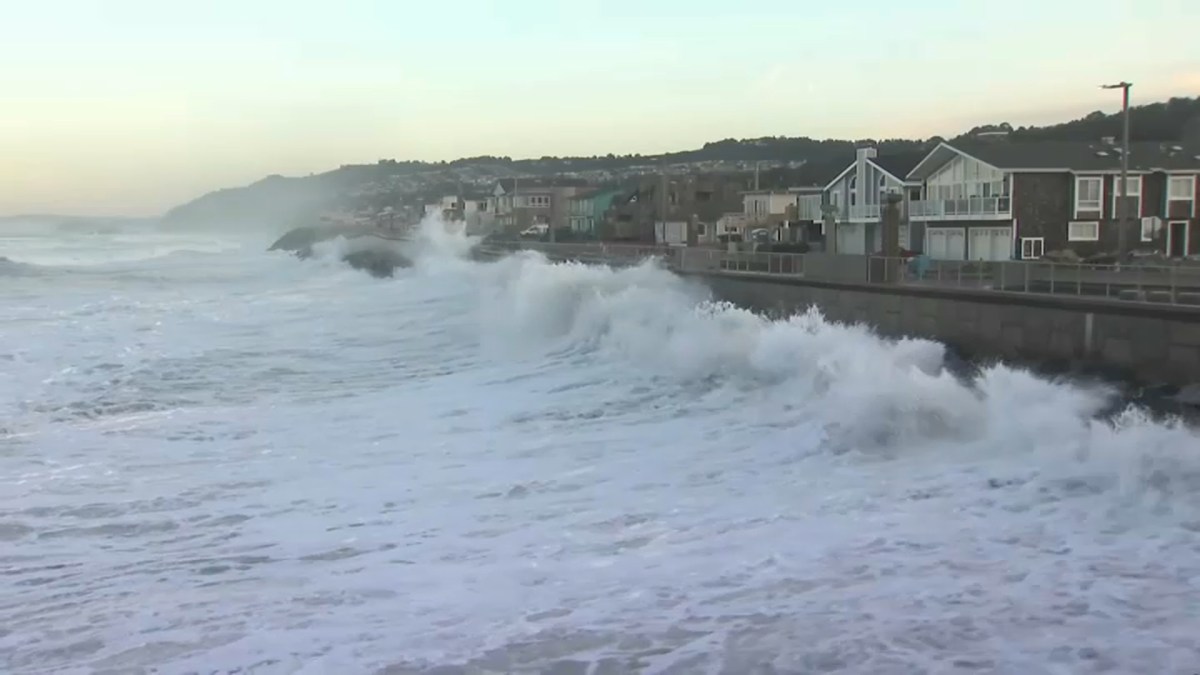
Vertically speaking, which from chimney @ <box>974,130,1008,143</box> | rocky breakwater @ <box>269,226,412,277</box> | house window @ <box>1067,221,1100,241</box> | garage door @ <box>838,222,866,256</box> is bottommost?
rocky breakwater @ <box>269,226,412,277</box>

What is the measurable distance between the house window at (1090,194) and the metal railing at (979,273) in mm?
14651

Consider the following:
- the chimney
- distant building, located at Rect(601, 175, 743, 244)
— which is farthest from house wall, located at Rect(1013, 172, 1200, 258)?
distant building, located at Rect(601, 175, 743, 244)

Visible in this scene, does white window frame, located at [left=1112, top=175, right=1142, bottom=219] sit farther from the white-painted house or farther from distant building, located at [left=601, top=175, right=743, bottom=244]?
distant building, located at [left=601, top=175, right=743, bottom=244]

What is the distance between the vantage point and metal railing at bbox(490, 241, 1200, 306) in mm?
16594

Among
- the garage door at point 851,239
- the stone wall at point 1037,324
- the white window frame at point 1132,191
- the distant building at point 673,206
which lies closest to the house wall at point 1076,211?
the white window frame at point 1132,191

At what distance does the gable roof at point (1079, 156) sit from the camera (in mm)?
37688

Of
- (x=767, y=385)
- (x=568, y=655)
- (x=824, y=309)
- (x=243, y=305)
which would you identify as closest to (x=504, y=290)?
(x=243, y=305)

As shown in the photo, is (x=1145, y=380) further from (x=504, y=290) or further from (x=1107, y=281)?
(x=504, y=290)

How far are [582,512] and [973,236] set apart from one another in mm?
33184

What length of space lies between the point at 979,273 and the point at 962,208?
1994cm

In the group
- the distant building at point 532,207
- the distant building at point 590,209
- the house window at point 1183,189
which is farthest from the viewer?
the distant building at point 532,207

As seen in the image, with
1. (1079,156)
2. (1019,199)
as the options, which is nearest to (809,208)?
(1079,156)

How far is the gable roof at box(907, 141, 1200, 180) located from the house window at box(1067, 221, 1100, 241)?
1.82 m

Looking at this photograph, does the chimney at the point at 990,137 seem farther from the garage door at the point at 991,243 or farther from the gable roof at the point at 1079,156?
the garage door at the point at 991,243
